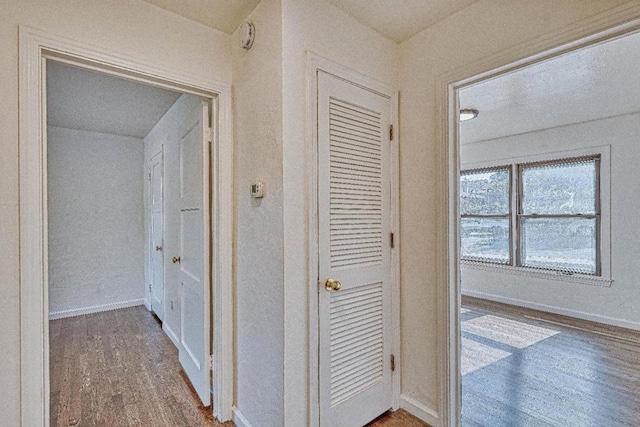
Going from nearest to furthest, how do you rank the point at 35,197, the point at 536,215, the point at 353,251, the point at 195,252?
the point at 35,197 → the point at 353,251 → the point at 195,252 → the point at 536,215

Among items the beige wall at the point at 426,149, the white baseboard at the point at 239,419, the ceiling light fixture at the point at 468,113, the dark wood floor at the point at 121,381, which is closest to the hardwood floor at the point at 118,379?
the dark wood floor at the point at 121,381

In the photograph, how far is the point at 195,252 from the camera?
2328 millimetres

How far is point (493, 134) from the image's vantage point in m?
4.62

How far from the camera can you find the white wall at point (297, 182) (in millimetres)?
1597

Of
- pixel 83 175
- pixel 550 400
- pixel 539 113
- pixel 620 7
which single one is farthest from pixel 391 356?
pixel 83 175

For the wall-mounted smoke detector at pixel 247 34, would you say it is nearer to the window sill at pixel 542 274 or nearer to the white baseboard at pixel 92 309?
the white baseboard at pixel 92 309

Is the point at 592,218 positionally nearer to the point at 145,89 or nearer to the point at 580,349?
the point at 580,349

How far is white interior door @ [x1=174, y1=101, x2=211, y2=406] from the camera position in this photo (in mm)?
2104

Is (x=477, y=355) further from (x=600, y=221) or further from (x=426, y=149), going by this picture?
(x=600, y=221)

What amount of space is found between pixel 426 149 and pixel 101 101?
3.04 metres

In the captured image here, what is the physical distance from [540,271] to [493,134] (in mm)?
1955

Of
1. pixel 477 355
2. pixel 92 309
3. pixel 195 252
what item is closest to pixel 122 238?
pixel 92 309

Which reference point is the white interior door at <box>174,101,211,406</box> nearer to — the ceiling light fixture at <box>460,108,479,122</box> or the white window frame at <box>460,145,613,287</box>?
the ceiling light fixture at <box>460,108,479,122</box>

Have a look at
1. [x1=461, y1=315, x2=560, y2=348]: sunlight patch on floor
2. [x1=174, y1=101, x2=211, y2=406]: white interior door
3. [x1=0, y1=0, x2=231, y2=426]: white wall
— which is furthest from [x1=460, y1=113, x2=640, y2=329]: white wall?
[x1=0, y1=0, x2=231, y2=426]: white wall
